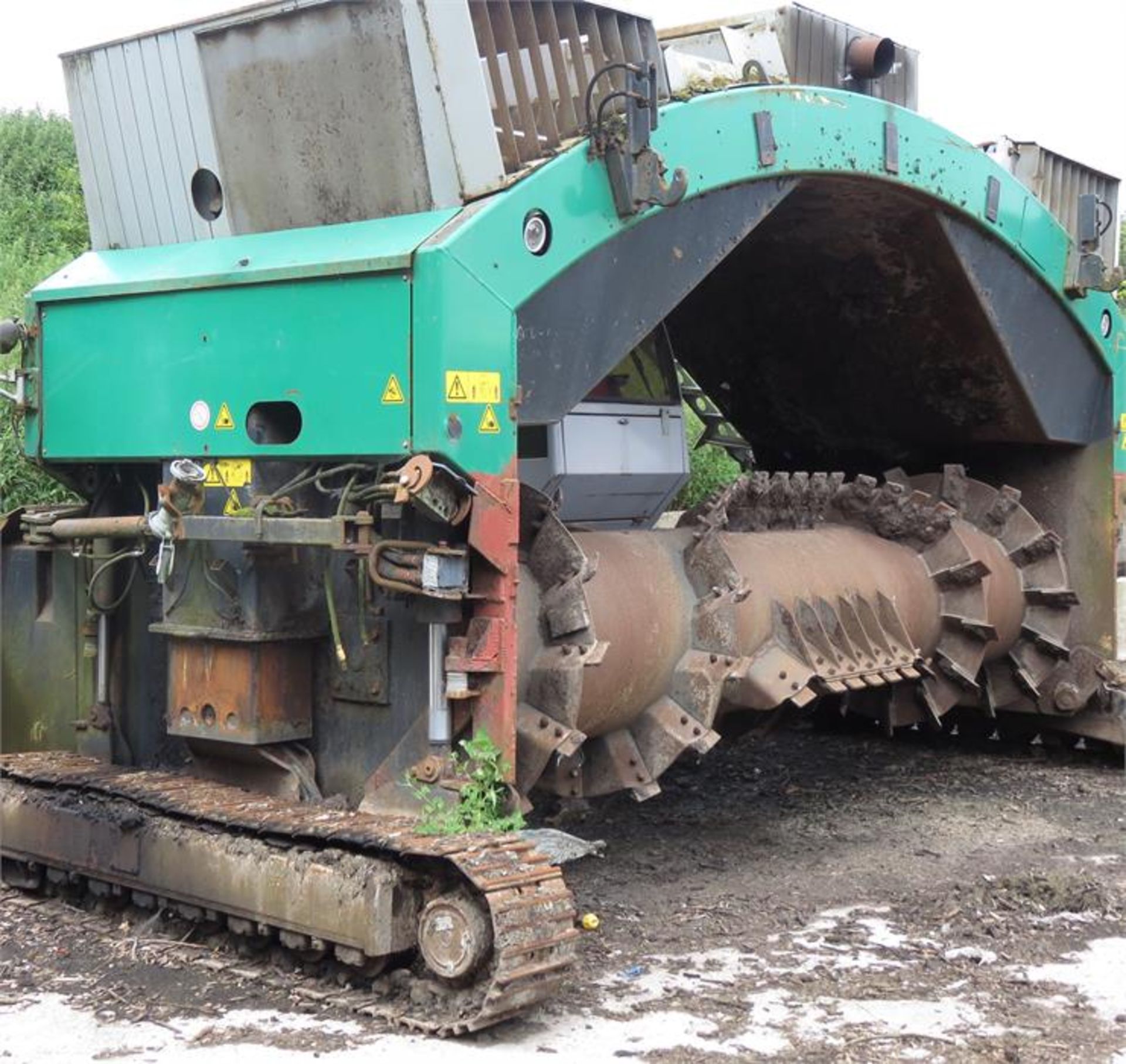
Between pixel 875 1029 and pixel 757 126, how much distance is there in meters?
3.25

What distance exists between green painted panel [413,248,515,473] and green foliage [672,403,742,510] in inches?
321

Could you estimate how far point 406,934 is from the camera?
4707 millimetres

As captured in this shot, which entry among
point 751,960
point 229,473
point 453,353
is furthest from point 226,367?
point 751,960

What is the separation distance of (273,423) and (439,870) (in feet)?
5.22

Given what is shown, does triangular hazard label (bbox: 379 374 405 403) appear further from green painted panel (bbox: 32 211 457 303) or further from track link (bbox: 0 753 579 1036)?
track link (bbox: 0 753 579 1036)

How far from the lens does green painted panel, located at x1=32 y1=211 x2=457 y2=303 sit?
5.08 m

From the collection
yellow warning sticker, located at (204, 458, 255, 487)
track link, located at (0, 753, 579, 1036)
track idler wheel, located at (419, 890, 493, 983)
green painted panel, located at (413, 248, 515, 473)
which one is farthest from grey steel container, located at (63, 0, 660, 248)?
track idler wheel, located at (419, 890, 493, 983)

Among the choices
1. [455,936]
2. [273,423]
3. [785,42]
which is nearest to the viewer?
[455,936]

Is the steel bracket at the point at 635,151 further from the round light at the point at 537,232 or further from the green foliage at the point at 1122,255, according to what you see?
the green foliage at the point at 1122,255

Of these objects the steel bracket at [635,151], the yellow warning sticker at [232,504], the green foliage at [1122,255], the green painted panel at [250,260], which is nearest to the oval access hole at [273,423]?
the yellow warning sticker at [232,504]

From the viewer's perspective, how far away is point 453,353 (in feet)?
16.2

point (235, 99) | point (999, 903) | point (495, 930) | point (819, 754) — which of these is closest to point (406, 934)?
point (495, 930)

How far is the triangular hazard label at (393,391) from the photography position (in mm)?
4961

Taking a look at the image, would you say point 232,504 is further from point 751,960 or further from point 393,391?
point 751,960
